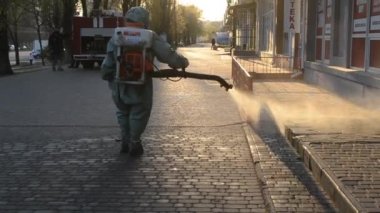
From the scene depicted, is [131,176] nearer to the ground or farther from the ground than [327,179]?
nearer to the ground

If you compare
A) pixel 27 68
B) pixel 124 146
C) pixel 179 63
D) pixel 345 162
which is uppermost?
pixel 179 63

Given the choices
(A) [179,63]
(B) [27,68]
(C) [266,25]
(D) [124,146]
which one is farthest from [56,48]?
(A) [179,63]

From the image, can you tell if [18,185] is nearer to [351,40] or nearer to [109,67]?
[109,67]

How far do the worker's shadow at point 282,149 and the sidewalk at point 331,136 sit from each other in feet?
0.05

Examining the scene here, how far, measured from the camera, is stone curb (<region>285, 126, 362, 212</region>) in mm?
4835

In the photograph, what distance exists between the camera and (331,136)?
7660 mm

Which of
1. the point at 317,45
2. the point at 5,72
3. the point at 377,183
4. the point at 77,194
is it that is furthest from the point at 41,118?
the point at 5,72

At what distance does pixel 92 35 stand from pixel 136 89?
1980 centimetres

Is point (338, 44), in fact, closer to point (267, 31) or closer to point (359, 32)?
point (359, 32)

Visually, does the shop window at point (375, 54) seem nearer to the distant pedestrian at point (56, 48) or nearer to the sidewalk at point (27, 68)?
the distant pedestrian at point (56, 48)

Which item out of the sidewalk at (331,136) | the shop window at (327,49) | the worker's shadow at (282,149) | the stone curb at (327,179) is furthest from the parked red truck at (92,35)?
the stone curb at (327,179)

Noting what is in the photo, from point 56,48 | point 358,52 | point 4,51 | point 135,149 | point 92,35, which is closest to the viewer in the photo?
point 135,149

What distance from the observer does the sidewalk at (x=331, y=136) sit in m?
5.26

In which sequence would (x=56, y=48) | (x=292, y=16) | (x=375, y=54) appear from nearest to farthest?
(x=375, y=54) < (x=292, y=16) < (x=56, y=48)
